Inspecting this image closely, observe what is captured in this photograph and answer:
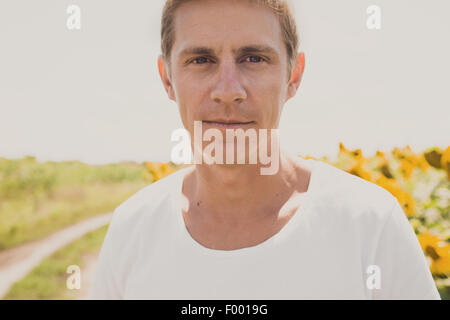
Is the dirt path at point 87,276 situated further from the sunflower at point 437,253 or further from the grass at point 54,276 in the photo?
the sunflower at point 437,253

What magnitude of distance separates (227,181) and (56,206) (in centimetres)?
1030

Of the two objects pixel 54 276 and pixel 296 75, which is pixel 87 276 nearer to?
pixel 54 276

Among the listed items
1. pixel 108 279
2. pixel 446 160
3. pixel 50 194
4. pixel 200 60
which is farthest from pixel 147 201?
pixel 50 194

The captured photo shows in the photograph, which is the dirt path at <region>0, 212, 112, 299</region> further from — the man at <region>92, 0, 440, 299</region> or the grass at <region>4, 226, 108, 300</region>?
the man at <region>92, 0, 440, 299</region>

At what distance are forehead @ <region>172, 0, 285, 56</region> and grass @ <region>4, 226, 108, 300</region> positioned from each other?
17.0 feet

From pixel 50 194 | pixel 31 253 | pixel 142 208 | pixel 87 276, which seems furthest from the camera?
pixel 50 194

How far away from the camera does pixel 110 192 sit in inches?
566

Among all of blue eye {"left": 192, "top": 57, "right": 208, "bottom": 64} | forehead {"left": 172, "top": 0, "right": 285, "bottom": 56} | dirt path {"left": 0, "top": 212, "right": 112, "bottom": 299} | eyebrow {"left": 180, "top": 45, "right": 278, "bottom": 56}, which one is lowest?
dirt path {"left": 0, "top": 212, "right": 112, "bottom": 299}

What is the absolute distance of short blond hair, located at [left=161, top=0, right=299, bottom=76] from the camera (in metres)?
1.57

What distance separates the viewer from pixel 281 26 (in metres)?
1.60

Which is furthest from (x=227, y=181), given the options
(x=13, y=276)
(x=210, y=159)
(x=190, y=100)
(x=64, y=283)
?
(x=13, y=276)

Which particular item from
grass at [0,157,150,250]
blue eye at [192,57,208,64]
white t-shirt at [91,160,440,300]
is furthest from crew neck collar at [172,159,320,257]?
grass at [0,157,150,250]

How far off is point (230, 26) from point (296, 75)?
0.43 metres

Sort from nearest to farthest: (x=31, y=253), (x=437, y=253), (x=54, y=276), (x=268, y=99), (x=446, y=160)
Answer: (x=268, y=99) → (x=437, y=253) → (x=446, y=160) → (x=54, y=276) → (x=31, y=253)
